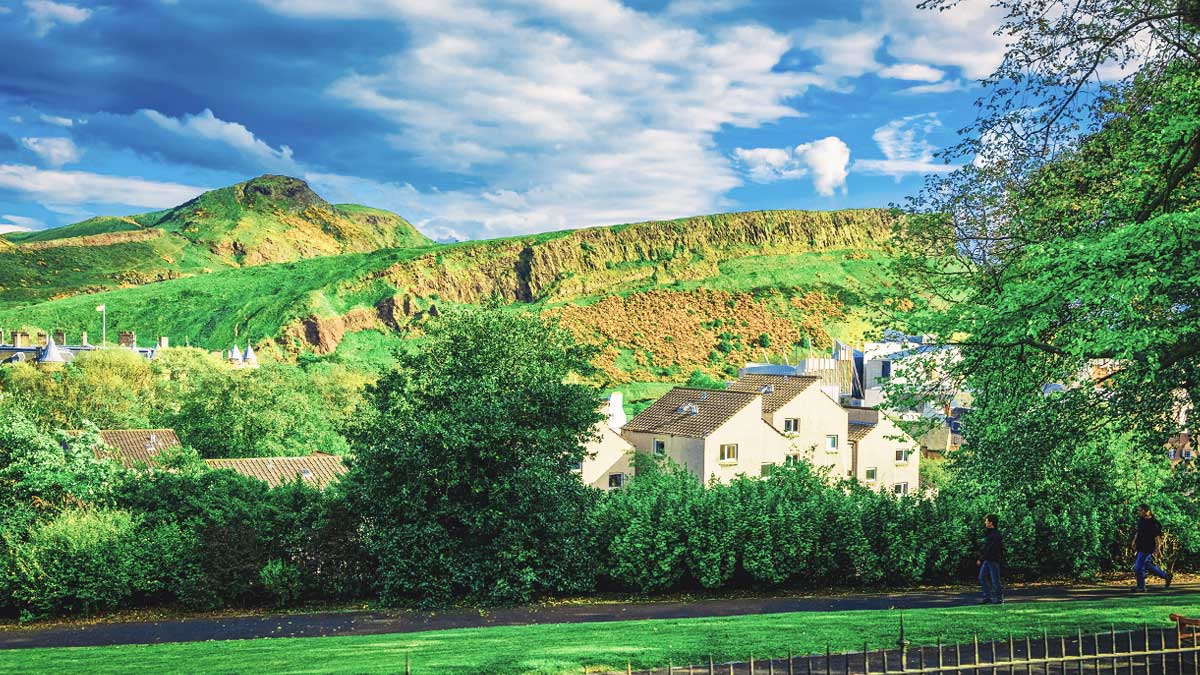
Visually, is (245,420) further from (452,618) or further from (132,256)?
(132,256)

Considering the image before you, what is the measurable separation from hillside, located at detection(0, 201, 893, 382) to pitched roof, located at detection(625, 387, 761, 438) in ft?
154

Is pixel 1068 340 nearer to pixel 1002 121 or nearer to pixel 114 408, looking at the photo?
pixel 1002 121

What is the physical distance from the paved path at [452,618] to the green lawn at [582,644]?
1.65 metres

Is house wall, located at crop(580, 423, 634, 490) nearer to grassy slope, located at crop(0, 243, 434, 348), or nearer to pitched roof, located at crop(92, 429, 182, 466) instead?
pitched roof, located at crop(92, 429, 182, 466)

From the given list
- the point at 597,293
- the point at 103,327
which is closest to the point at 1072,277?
the point at 103,327

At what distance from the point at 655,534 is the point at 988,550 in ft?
22.7

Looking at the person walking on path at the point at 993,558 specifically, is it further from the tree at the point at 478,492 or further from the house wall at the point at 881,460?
the house wall at the point at 881,460

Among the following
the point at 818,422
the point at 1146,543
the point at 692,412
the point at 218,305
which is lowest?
the point at 1146,543

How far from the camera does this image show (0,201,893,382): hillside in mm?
101250

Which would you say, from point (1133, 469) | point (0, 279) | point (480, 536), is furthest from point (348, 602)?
point (0, 279)

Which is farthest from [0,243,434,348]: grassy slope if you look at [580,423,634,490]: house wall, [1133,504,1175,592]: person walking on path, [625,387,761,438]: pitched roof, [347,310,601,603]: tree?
[1133,504,1175,592]: person walking on path

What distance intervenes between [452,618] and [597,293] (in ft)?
328

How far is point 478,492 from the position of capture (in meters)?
18.1

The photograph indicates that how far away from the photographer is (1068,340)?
1046 centimetres
